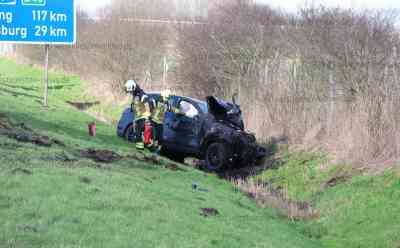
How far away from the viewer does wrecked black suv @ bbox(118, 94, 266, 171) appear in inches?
760

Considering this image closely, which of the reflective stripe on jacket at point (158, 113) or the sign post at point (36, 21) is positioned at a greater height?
the sign post at point (36, 21)

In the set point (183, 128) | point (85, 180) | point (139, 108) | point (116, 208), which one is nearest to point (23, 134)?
point (139, 108)

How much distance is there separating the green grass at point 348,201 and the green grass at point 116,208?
0.68 meters

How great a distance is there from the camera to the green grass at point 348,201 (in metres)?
12.7

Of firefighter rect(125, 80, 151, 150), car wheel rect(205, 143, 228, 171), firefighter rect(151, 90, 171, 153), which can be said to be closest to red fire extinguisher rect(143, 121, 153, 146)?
firefighter rect(125, 80, 151, 150)

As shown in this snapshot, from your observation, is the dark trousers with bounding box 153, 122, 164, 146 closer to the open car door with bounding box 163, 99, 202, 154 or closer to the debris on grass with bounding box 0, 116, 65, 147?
the open car door with bounding box 163, 99, 202, 154

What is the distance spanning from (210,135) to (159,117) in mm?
1350

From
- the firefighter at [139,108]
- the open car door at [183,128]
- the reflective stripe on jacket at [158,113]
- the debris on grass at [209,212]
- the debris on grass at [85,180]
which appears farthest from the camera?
the open car door at [183,128]

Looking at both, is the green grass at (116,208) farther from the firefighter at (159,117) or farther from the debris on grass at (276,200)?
the firefighter at (159,117)

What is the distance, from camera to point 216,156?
19.3 m

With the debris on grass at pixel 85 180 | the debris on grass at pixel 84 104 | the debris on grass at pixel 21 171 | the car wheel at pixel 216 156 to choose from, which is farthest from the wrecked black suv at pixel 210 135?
the debris on grass at pixel 84 104

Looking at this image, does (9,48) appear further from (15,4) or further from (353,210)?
(353,210)

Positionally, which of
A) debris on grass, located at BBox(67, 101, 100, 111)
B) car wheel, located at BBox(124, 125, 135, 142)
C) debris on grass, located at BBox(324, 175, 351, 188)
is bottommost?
debris on grass, located at BBox(67, 101, 100, 111)

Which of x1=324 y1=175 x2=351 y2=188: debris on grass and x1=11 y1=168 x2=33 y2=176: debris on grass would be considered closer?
x1=11 y1=168 x2=33 y2=176: debris on grass
